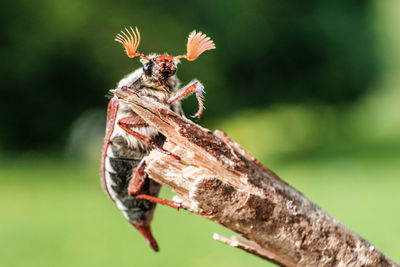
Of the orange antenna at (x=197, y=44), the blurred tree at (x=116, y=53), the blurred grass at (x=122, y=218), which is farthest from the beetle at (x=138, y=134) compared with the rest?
the blurred tree at (x=116, y=53)

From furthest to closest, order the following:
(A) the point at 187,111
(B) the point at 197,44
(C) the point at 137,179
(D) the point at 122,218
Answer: (A) the point at 187,111 → (D) the point at 122,218 → (C) the point at 137,179 → (B) the point at 197,44

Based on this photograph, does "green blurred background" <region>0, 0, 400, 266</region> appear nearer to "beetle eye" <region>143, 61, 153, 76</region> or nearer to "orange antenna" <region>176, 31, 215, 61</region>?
"beetle eye" <region>143, 61, 153, 76</region>

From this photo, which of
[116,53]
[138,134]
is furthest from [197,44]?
[116,53]

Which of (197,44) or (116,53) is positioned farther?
(116,53)

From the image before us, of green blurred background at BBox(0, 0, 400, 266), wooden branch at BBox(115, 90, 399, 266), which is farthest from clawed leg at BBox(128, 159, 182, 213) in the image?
green blurred background at BBox(0, 0, 400, 266)

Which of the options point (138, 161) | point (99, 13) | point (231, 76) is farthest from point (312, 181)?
point (138, 161)

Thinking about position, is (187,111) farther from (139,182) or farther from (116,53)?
(139,182)
